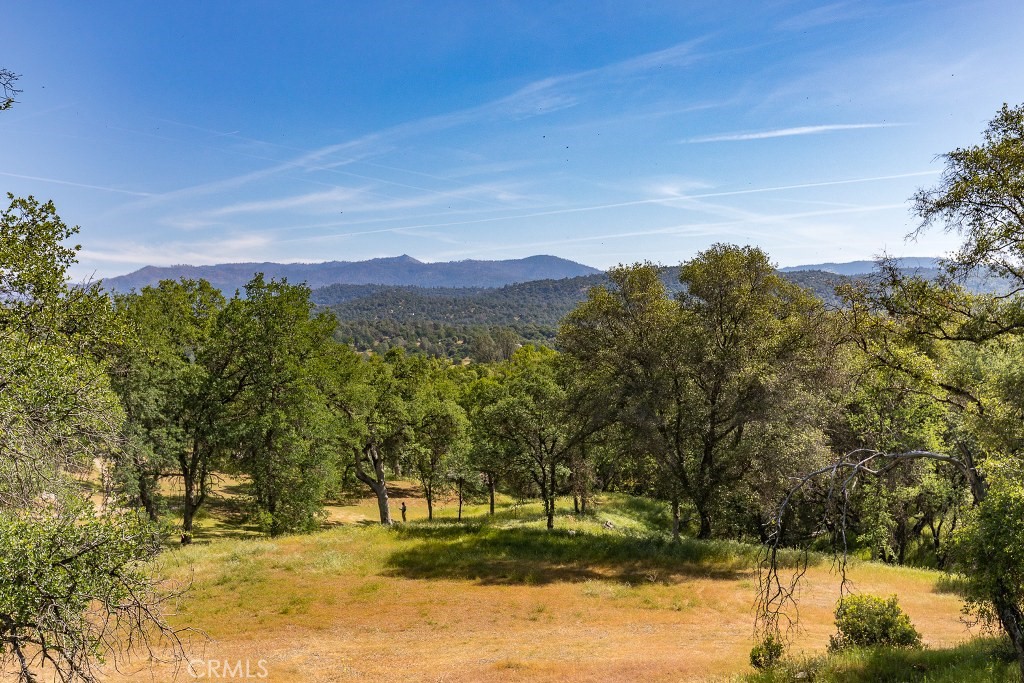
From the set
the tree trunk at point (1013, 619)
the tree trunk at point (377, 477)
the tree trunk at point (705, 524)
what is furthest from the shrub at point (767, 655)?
the tree trunk at point (377, 477)

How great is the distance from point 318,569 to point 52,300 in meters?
15.8

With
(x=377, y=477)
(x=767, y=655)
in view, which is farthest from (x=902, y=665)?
(x=377, y=477)

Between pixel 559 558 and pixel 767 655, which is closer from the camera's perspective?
pixel 767 655

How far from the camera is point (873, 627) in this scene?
13.9 meters

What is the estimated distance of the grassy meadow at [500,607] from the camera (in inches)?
574

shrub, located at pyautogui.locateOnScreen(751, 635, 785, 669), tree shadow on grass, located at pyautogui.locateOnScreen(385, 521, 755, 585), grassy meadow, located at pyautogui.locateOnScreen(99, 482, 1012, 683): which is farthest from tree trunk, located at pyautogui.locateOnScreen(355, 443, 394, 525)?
shrub, located at pyautogui.locateOnScreen(751, 635, 785, 669)

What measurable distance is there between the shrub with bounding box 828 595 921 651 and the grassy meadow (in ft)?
2.14

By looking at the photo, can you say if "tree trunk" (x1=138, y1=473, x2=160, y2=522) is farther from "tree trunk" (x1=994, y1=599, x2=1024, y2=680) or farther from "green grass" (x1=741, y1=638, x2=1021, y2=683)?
"tree trunk" (x1=994, y1=599, x2=1024, y2=680)

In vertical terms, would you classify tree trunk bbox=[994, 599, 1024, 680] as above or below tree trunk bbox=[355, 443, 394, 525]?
above

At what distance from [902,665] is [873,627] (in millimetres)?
1782

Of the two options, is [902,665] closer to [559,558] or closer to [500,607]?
[500,607]

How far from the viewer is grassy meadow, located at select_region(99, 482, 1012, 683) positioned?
574 inches

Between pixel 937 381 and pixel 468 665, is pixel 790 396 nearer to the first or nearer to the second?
pixel 937 381

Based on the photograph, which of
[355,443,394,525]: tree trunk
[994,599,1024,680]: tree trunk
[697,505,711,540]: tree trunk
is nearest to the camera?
[994,599,1024,680]: tree trunk
